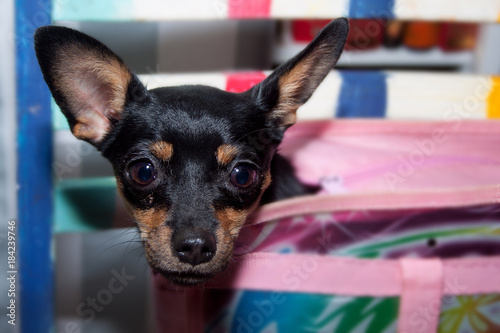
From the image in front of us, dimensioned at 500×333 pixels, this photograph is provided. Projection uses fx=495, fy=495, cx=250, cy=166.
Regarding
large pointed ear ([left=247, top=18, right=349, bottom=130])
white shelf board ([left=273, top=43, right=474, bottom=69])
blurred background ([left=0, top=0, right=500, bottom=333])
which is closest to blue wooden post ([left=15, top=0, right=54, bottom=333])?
blurred background ([left=0, top=0, right=500, bottom=333])

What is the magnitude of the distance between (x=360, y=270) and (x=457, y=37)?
1.53m

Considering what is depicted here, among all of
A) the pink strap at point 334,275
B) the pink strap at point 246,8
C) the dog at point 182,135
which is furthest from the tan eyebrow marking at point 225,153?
the pink strap at point 246,8

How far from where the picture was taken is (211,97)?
112cm

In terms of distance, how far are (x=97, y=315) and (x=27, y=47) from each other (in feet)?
3.02

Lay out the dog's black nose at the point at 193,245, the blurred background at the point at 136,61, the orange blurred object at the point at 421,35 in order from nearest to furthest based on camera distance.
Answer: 1. the dog's black nose at the point at 193,245
2. the blurred background at the point at 136,61
3. the orange blurred object at the point at 421,35

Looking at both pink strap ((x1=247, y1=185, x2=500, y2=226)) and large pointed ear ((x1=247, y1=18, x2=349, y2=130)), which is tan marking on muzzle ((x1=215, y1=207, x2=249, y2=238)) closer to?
pink strap ((x1=247, y1=185, x2=500, y2=226))

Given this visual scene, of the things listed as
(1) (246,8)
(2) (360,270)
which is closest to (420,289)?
(2) (360,270)

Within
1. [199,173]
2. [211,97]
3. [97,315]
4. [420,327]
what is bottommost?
[97,315]

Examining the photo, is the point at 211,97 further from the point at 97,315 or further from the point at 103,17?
the point at 97,315

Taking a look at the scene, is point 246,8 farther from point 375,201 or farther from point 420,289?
point 420,289

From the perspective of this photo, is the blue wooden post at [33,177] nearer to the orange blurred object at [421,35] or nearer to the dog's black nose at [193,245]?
the dog's black nose at [193,245]

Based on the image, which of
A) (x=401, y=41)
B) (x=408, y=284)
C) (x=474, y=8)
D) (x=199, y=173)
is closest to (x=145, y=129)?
(x=199, y=173)

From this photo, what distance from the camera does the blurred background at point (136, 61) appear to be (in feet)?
3.95

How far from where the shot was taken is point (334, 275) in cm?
107
